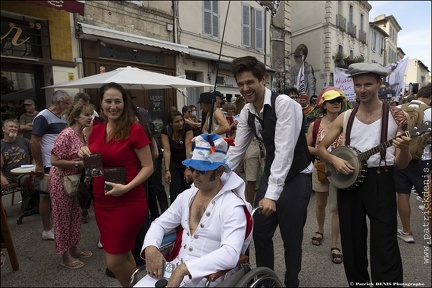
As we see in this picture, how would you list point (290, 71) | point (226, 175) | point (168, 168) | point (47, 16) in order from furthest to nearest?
1. point (290, 71)
2. point (47, 16)
3. point (168, 168)
4. point (226, 175)

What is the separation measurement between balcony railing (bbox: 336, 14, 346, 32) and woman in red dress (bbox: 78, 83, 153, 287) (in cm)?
2470

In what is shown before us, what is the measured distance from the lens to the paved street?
285 cm

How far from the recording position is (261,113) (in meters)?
2.21

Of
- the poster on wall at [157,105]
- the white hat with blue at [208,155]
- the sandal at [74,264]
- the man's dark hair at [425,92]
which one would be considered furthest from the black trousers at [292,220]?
the poster on wall at [157,105]

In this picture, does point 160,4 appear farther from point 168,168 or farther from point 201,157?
point 201,157

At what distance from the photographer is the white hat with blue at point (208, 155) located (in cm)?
181

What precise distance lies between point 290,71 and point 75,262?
17.2 m

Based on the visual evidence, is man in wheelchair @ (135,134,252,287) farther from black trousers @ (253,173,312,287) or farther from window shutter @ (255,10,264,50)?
window shutter @ (255,10,264,50)

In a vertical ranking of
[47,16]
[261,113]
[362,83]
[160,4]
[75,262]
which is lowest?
[75,262]

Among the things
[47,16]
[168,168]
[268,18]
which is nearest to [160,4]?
[47,16]

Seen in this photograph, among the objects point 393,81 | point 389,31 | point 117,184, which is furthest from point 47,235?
point 389,31

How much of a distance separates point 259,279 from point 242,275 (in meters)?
0.12

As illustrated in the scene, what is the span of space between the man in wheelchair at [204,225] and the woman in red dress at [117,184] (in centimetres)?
40

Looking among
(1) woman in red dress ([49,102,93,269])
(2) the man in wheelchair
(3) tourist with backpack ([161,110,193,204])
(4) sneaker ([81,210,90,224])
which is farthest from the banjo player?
(4) sneaker ([81,210,90,224])
